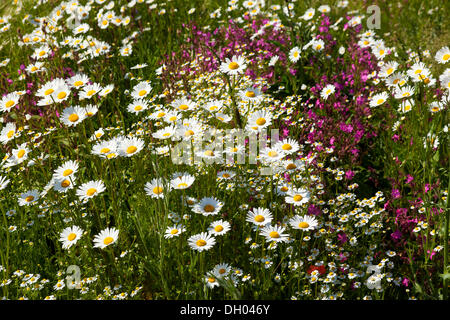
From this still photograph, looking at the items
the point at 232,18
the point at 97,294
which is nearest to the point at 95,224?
the point at 97,294

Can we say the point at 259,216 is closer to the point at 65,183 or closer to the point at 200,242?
the point at 200,242

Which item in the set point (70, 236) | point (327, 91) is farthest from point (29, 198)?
point (327, 91)

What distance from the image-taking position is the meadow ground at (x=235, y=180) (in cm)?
231

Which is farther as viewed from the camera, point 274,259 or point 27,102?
point 27,102

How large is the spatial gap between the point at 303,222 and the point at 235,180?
0.59 metres

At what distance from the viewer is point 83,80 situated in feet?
10.2

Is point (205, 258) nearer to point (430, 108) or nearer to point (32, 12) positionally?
point (430, 108)

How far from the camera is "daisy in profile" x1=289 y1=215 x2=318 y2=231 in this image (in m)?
2.31

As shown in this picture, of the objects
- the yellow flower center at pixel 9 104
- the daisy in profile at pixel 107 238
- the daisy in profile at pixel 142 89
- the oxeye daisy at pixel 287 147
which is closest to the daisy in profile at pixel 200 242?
the daisy in profile at pixel 107 238

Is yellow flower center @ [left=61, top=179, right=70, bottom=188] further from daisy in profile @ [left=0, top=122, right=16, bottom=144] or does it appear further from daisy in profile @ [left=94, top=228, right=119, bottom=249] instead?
daisy in profile @ [left=0, top=122, right=16, bottom=144]

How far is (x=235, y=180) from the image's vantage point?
2.78m

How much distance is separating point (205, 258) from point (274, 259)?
0.39m
